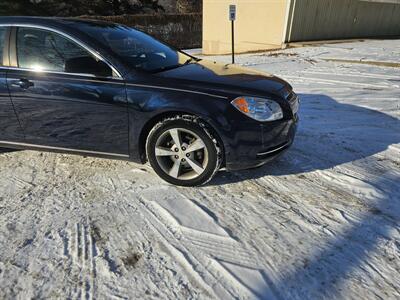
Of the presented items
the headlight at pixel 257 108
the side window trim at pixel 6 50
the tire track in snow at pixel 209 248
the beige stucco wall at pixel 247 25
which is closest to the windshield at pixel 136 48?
the side window trim at pixel 6 50

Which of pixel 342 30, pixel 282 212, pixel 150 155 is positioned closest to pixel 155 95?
pixel 150 155

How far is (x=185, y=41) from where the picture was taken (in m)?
24.9

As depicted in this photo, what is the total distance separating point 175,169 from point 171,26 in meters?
22.2

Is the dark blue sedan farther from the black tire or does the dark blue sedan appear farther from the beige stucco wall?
the beige stucco wall

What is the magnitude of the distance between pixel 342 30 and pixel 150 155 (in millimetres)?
15893

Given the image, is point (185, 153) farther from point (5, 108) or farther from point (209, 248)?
point (5, 108)

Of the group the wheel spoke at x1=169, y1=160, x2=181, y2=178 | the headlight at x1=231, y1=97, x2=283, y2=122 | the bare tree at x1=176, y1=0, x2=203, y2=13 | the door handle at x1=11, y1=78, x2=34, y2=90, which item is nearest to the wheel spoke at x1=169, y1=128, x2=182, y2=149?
the wheel spoke at x1=169, y1=160, x2=181, y2=178

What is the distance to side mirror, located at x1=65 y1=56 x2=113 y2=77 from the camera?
334 cm

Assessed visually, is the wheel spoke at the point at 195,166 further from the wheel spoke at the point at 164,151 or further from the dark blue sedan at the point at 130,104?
the wheel spoke at the point at 164,151

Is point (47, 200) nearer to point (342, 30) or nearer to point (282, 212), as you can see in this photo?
point (282, 212)

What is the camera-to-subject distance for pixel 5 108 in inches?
147

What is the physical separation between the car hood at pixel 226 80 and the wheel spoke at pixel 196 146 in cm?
50

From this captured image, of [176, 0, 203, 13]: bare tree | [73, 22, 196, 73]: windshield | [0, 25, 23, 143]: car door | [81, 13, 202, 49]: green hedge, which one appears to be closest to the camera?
[73, 22, 196, 73]: windshield

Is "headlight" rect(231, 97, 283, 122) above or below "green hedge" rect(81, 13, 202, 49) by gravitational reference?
above
